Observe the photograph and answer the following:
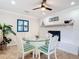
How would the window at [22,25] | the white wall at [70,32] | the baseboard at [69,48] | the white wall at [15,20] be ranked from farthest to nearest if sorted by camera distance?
1. the window at [22,25]
2. the white wall at [15,20]
3. the white wall at [70,32]
4. the baseboard at [69,48]

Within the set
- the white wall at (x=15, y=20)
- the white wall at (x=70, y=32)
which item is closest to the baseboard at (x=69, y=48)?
the white wall at (x=70, y=32)

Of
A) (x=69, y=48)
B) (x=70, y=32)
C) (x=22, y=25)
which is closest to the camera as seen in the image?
(x=69, y=48)

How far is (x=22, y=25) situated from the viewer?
624 cm

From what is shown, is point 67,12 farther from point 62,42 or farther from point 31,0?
point 31,0

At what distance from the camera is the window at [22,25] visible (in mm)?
6017

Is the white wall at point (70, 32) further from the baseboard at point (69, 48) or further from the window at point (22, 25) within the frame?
the window at point (22, 25)

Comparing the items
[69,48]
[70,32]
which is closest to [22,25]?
[70,32]

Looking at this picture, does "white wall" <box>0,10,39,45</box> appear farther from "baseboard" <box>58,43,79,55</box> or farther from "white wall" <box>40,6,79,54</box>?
"baseboard" <box>58,43,79,55</box>

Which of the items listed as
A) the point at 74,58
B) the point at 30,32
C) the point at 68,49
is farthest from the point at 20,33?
the point at 74,58

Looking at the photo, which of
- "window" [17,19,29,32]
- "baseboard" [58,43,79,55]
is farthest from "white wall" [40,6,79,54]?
"window" [17,19,29,32]

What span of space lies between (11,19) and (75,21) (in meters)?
3.91

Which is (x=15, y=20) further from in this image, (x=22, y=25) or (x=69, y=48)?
(x=69, y=48)

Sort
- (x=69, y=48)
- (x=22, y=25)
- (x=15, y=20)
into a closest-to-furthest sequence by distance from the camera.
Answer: (x=69, y=48) < (x=15, y=20) < (x=22, y=25)

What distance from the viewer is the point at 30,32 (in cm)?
659
